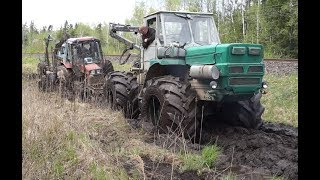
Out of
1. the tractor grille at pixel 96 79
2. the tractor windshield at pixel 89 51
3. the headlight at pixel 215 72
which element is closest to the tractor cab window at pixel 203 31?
the headlight at pixel 215 72

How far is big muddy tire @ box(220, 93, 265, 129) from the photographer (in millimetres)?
7362

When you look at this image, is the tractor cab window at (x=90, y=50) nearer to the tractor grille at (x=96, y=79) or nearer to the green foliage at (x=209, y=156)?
the tractor grille at (x=96, y=79)

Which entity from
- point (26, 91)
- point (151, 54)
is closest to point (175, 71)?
point (151, 54)

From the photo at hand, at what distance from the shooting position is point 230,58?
631 cm

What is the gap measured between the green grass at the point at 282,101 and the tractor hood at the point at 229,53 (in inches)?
120

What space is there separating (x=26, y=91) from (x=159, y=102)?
2.51 metres

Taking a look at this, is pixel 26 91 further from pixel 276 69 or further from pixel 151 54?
pixel 276 69

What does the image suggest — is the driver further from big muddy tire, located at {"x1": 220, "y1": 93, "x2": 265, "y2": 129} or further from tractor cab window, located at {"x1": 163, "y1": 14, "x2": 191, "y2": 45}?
big muddy tire, located at {"x1": 220, "y1": 93, "x2": 265, "y2": 129}

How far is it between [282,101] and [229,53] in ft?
17.4

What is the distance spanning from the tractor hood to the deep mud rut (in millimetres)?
1279

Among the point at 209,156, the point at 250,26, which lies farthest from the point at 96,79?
the point at 250,26

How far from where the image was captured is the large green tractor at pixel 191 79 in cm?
642

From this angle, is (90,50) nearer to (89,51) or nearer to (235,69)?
(89,51)

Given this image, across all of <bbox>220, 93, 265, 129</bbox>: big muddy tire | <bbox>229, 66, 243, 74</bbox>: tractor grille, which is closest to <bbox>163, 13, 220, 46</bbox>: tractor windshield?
<bbox>220, 93, 265, 129</bbox>: big muddy tire
